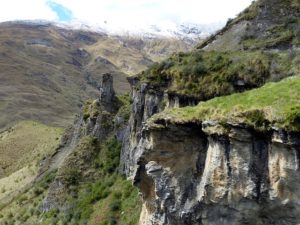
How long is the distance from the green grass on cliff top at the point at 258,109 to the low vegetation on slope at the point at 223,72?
1087cm

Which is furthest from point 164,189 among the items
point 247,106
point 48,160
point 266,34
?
→ point 48,160

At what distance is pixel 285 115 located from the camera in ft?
55.6

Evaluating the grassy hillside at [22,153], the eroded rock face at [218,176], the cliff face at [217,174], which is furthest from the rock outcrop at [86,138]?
the eroded rock face at [218,176]

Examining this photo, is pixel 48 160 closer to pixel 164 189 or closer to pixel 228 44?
pixel 228 44

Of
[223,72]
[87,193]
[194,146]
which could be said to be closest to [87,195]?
[87,193]

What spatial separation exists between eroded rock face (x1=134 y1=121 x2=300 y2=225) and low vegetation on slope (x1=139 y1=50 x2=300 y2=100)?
11.2m

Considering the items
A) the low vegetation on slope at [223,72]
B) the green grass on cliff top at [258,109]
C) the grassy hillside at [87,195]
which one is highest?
the low vegetation on slope at [223,72]

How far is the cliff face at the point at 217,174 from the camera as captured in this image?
55.8ft

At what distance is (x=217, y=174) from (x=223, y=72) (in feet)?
48.4

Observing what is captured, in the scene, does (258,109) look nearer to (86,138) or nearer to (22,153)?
(86,138)

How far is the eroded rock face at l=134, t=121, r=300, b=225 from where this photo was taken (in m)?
17.0

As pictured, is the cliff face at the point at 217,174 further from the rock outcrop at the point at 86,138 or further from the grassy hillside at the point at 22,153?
the grassy hillside at the point at 22,153

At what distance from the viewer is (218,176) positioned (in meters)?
18.6

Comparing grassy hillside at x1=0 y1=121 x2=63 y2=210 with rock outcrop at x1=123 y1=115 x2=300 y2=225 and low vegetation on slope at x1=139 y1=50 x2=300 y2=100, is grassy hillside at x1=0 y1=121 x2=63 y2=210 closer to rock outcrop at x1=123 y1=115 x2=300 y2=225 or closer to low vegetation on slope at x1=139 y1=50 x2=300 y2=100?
low vegetation on slope at x1=139 y1=50 x2=300 y2=100
